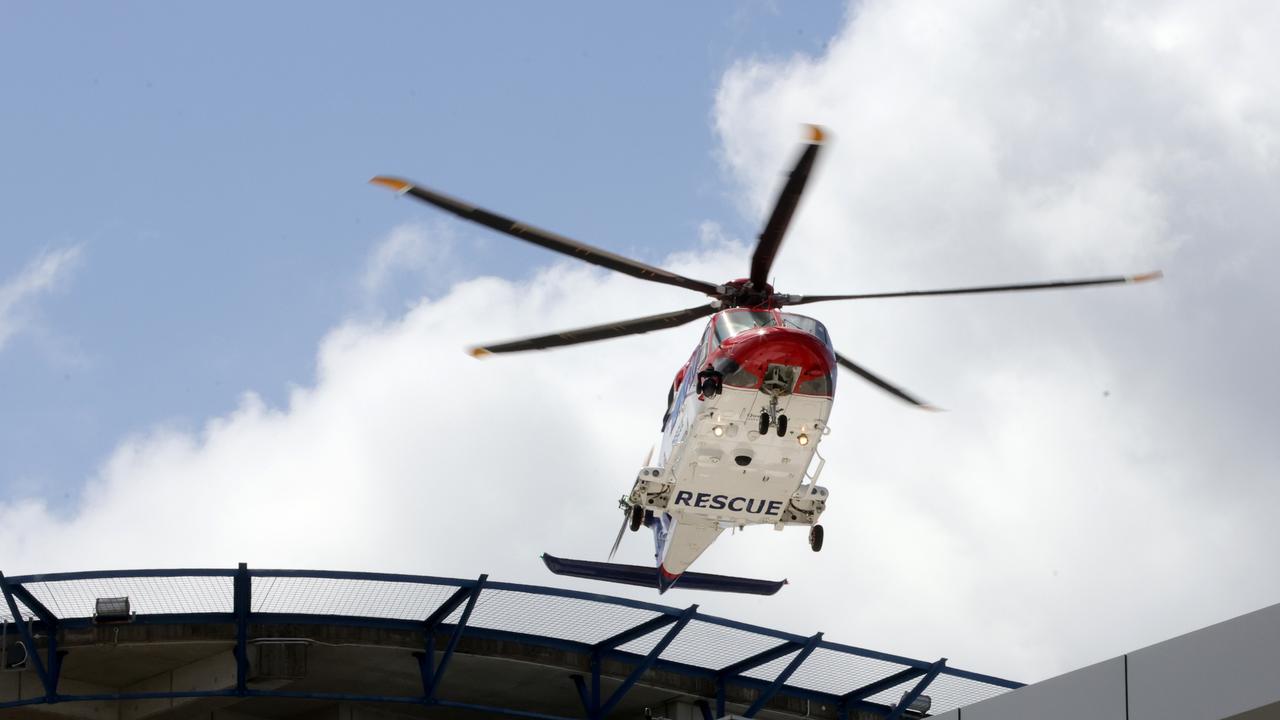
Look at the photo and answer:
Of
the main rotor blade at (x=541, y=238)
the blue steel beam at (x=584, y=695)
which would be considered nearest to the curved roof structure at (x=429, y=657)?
the blue steel beam at (x=584, y=695)

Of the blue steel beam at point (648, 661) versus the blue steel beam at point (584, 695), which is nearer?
the blue steel beam at point (648, 661)

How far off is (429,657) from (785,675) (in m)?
8.10

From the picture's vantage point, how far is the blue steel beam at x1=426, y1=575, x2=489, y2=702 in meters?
33.5

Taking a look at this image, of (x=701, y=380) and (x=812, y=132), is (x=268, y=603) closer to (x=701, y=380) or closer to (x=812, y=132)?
(x=701, y=380)

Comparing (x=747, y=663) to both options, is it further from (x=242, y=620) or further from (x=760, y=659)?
(x=242, y=620)

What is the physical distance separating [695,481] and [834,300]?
4204 mm

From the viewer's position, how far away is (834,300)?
30047 millimetres

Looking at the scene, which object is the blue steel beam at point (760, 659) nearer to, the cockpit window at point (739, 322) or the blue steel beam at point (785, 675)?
the blue steel beam at point (785, 675)

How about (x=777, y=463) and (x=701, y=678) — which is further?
(x=701, y=678)

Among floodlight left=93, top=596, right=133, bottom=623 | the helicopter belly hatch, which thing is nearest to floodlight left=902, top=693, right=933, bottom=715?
the helicopter belly hatch

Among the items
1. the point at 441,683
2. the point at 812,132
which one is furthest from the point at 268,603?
the point at 812,132

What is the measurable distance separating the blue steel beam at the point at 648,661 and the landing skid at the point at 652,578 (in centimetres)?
66

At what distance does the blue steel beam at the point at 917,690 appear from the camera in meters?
37.6

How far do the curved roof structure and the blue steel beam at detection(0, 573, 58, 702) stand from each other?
0.04 metres
